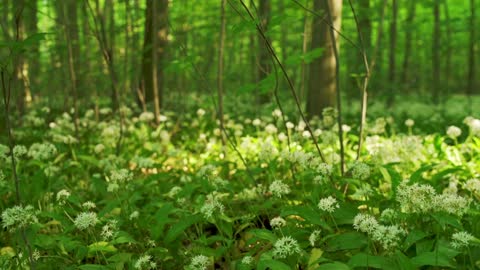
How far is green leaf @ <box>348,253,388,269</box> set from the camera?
2.02 metres

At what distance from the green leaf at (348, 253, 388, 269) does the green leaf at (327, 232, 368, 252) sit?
258 millimetres

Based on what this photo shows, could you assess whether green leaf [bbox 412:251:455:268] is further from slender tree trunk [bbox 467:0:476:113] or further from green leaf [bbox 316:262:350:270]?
slender tree trunk [bbox 467:0:476:113]

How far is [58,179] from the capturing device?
160 inches

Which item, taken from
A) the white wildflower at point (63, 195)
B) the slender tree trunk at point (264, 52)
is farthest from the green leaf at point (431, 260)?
the white wildflower at point (63, 195)

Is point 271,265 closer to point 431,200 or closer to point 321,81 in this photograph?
point 431,200

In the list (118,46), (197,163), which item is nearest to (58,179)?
(197,163)

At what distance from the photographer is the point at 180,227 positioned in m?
2.63

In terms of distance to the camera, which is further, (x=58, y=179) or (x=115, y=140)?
(x=115, y=140)

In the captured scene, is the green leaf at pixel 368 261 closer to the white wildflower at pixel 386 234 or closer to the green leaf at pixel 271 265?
the white wildflower at pixel 386 234

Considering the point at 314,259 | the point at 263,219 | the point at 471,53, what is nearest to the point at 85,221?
Result: the point at 314,259

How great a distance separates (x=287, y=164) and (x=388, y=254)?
221cm

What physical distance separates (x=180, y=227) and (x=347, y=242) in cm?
89

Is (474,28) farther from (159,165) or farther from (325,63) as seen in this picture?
(159,165)

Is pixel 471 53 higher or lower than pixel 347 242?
higher
